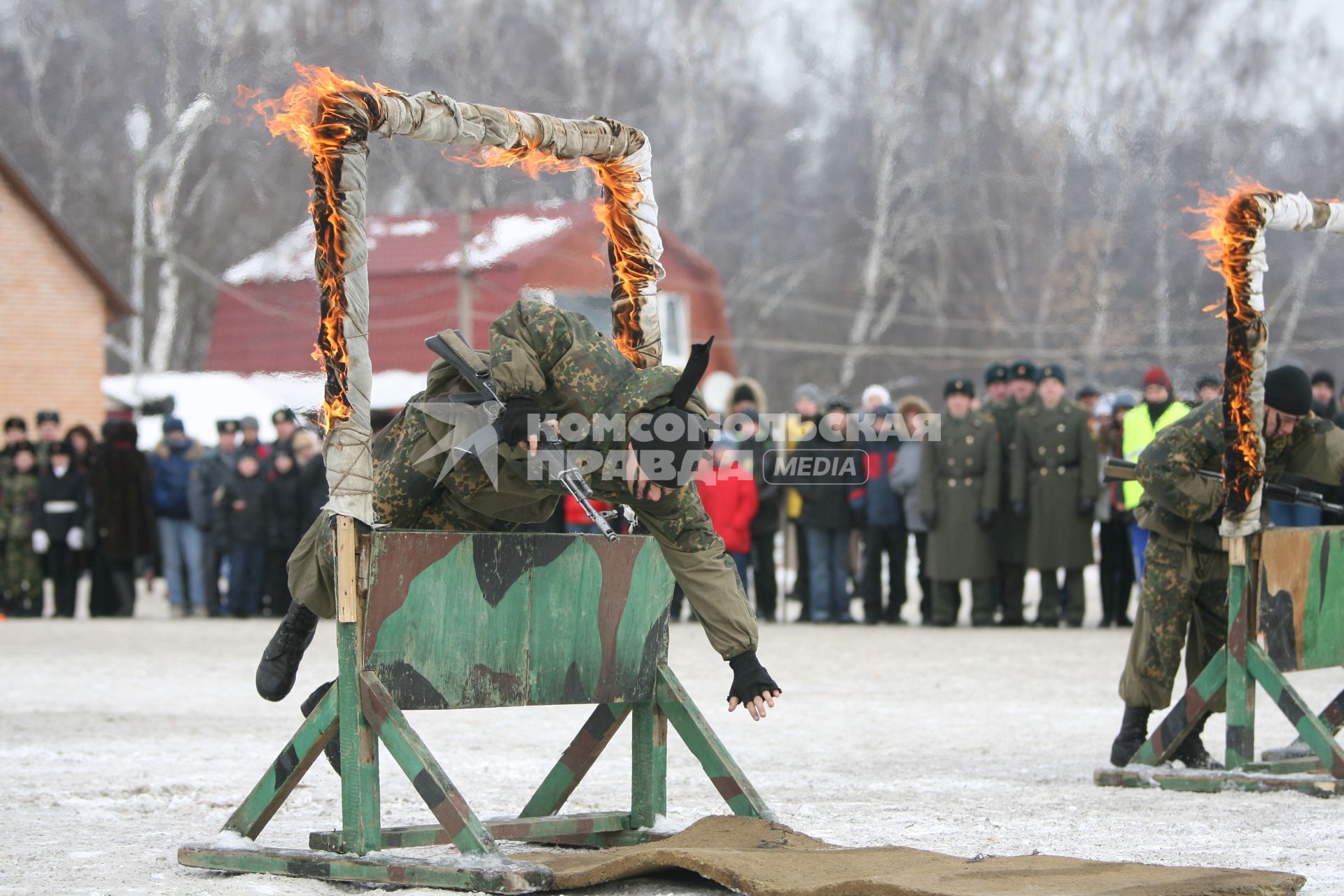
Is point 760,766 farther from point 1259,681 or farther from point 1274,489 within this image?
point 1274,489

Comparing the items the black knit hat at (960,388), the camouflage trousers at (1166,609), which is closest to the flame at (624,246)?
the camouflage trousers at (1166,609)

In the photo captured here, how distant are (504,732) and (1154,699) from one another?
10.5 ft

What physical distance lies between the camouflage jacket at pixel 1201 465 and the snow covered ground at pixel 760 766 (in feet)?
3.72

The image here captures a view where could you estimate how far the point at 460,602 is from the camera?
514cm

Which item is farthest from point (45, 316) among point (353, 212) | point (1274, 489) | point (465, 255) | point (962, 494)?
point (353, 212)

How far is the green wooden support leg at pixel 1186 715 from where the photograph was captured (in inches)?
270

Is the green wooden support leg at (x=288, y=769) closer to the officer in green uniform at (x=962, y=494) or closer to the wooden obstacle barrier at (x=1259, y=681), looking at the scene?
the wooden obstacle barrier at (x=1259, y=681)

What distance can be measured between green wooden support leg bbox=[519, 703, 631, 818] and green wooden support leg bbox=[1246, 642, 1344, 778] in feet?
9.00

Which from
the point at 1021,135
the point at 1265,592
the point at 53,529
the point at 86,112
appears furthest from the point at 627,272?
the point at 86,112

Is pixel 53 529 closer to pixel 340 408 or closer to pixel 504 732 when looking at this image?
pixel 504 732

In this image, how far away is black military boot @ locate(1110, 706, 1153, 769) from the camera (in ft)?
23.5

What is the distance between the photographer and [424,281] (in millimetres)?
25812

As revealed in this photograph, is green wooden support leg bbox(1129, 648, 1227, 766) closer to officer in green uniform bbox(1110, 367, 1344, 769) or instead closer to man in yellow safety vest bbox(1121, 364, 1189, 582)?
officer in green uniform bbox(1110, 367, 1344, 769)

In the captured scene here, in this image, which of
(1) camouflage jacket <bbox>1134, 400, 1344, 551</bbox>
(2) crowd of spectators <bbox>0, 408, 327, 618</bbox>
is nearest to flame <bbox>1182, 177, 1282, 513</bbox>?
(1) camouflage jacket <bbox>1134, 400, 1344, 551</bbox>
